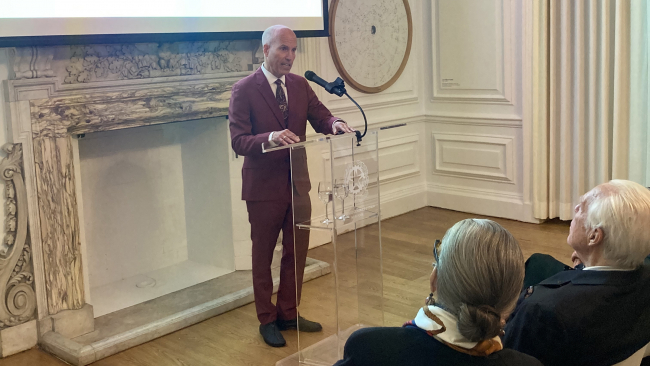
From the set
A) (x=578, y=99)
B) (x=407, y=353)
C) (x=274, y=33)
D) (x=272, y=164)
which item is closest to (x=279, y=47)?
(x=274, y=33)

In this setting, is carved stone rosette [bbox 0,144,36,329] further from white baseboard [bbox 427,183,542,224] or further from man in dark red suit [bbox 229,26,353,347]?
white baseboard [bbox 427,183,542,224]

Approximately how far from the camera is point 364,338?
142 centimetres

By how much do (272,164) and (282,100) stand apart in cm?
32

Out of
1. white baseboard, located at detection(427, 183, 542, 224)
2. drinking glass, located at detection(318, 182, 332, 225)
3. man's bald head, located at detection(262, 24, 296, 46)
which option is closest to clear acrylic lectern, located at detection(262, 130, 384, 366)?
drinking glass, located at detection(318, 182, 332, 225)

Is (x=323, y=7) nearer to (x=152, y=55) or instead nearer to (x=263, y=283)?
(x=152, y=55)

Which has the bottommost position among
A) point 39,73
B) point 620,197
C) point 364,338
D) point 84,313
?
point 84,313

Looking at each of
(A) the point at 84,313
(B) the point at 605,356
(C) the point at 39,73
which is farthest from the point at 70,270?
(B) the point at 605,356

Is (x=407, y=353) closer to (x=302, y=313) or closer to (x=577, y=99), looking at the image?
(x=302, y=313)

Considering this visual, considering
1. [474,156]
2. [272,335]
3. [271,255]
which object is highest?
[474,156]

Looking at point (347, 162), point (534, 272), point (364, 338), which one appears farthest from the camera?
point (347, 162)

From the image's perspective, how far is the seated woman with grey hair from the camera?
1.32m

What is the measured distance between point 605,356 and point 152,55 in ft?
8.92

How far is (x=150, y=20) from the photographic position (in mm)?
3406

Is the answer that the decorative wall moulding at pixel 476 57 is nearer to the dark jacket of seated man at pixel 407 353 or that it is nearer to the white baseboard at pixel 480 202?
the white baseboard at pixel 480 202
